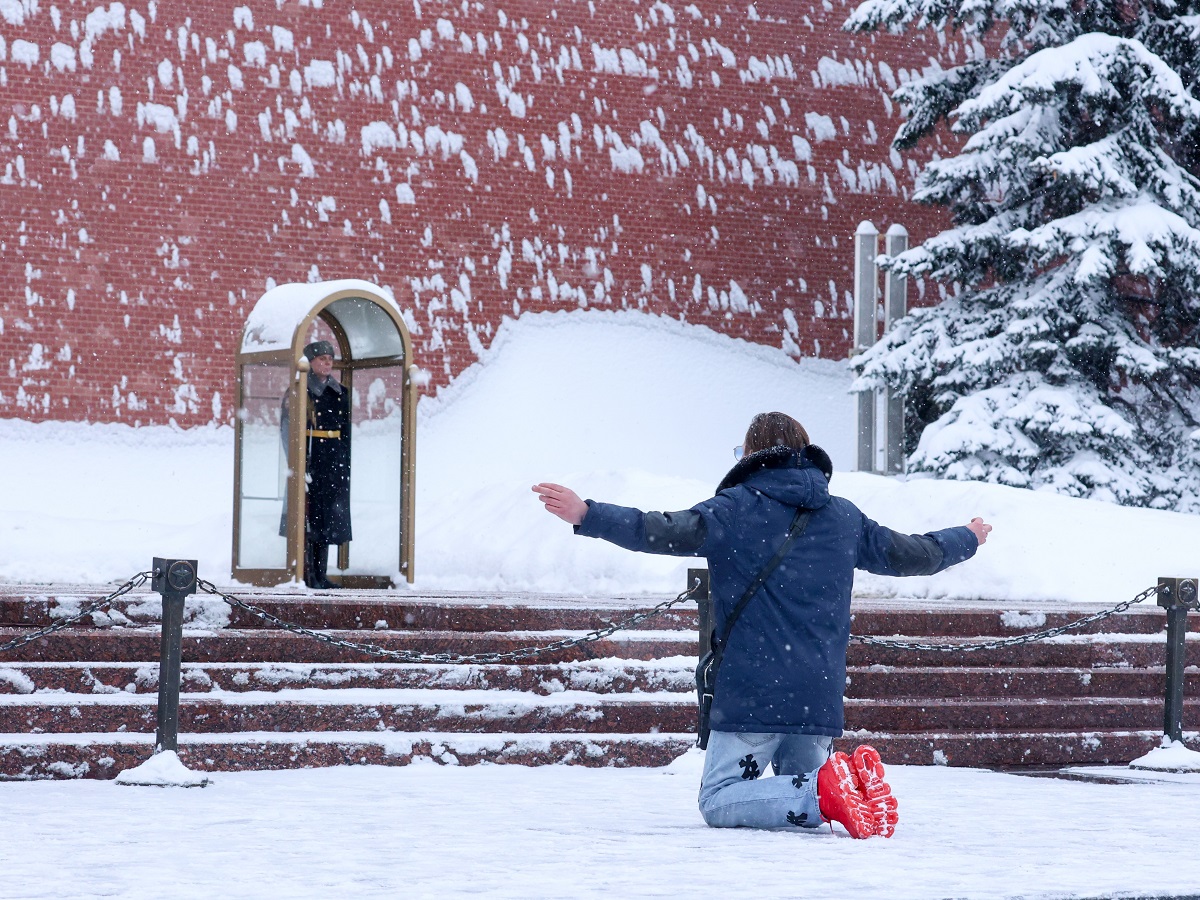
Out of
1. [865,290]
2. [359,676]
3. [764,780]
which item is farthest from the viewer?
[865,290]

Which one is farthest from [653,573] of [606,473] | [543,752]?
[543,752]

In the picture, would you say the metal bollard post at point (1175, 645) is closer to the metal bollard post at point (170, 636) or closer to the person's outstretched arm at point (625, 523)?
the person's outstretched arm at point (625, 523)

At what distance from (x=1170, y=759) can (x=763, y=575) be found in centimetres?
394

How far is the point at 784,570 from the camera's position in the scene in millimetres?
5527

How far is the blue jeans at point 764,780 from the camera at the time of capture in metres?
5.56

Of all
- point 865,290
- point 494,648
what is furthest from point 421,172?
point 494,648

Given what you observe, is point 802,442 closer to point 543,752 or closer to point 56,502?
point 543,752

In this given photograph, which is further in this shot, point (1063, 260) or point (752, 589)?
point (1063, 260)

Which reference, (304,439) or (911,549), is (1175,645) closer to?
(911,549)

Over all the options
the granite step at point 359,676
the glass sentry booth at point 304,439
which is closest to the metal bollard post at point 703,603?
the granite step at point 359,676

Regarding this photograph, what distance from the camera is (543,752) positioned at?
7.98 m

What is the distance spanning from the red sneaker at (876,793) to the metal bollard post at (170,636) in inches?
119

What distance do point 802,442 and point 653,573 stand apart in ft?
23.4

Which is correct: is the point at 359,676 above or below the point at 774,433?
below
